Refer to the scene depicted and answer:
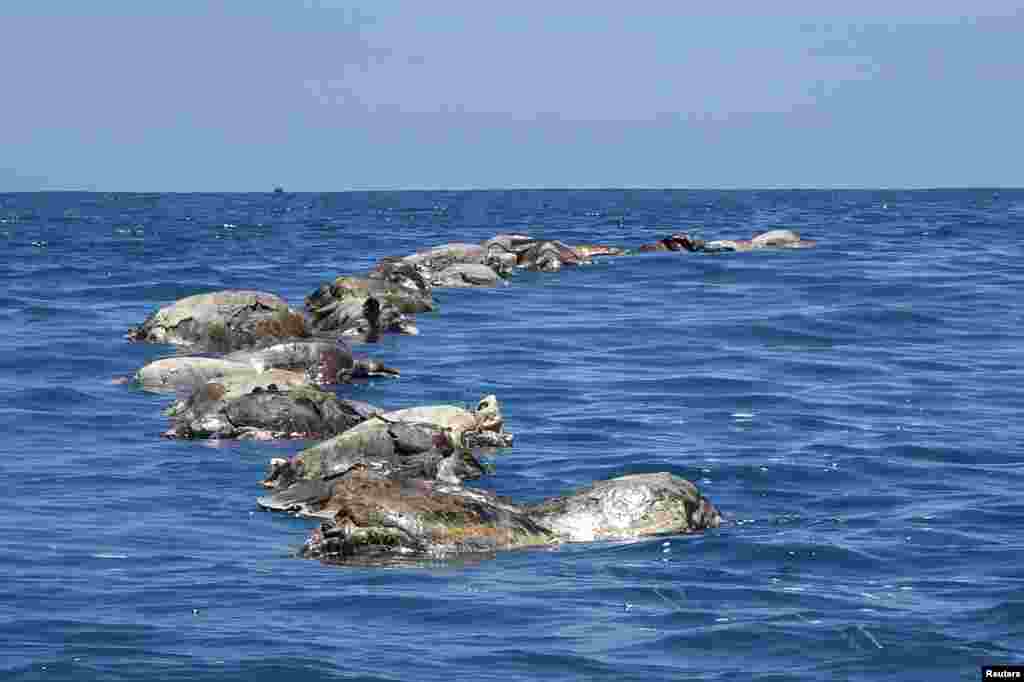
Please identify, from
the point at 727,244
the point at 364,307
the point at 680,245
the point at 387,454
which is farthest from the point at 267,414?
the point at 727,244

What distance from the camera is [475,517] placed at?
13.5 metres

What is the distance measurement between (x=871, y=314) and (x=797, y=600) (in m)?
21.1

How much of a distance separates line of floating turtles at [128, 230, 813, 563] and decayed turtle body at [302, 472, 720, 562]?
0.01m

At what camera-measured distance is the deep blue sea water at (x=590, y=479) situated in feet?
34.2

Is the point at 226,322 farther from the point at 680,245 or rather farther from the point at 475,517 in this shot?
the point at 680,245

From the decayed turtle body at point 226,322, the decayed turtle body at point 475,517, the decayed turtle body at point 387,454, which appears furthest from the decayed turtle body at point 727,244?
the decayed turtle body at point 475,517

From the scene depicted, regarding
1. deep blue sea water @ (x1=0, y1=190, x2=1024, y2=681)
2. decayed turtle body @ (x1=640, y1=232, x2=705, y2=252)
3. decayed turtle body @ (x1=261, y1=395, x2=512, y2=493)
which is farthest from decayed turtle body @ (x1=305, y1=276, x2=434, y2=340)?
decayed turtle body @ (x1=640, y1=232, x2=705, y2=252)

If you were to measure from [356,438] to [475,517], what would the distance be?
2927 mm

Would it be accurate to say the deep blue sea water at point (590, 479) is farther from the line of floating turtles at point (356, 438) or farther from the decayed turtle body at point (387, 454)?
the decayed turtle body at point (387, 454)

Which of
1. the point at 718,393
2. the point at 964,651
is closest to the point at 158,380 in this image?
the point at 718,393

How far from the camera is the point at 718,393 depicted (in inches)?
898

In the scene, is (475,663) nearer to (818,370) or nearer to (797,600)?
(797,600)

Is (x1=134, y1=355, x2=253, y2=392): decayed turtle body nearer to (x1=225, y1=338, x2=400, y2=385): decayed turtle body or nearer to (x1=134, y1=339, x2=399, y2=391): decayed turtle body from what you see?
(x1=134, y1=339, x2=399, y2=391): decayed turtle body

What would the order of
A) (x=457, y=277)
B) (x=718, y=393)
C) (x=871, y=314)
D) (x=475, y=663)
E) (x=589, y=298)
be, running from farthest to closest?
(x=457, y=277) < (x=589, y=298) < (x=871, y=314) < (x=718, y=393) < (x=475, y=663)
